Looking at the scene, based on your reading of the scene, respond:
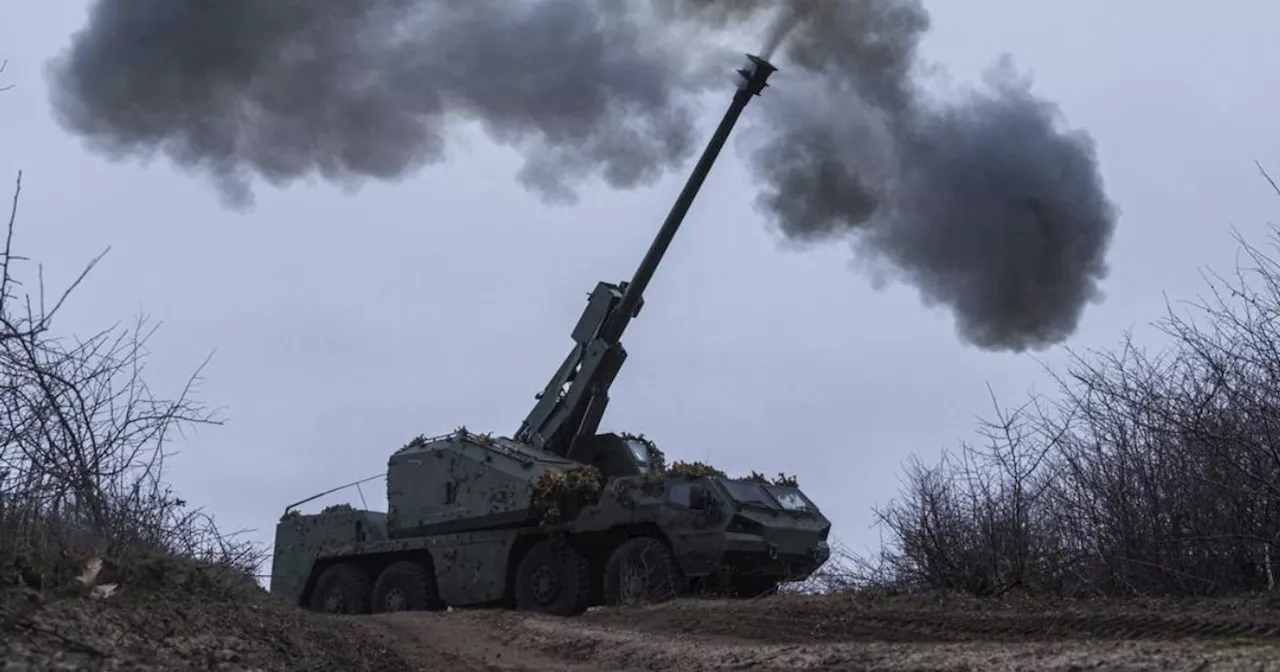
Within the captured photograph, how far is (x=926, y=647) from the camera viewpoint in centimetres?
1136

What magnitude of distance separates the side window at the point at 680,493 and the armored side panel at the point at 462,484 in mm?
2277

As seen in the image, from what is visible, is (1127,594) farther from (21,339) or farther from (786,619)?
(21,339)

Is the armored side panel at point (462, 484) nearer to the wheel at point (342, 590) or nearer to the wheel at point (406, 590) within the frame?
the wheel at point (406, 590)

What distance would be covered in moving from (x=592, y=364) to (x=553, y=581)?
3.91 meters

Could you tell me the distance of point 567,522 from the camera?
19406 millimetres

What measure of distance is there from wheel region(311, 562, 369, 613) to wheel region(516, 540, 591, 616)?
340 centimetres

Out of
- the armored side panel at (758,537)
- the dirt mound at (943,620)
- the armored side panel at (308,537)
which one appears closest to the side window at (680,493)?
the armored side panel at (758,537)

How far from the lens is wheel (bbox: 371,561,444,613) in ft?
69.3

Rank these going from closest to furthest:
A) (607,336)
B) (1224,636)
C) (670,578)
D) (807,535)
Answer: (1224,636)
(670,578)
(807,535)
(607,336)

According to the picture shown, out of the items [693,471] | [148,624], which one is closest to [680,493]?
[693,471]

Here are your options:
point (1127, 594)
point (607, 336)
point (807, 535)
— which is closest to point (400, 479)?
point (607, 336)

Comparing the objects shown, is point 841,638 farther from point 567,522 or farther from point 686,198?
point 686,198

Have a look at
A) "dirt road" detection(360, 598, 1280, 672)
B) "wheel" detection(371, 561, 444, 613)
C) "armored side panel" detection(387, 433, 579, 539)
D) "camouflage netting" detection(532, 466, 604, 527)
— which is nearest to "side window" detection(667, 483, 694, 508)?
"camouflage netting" detection(532, 466, 604, 527)

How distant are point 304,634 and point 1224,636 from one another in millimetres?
6978
